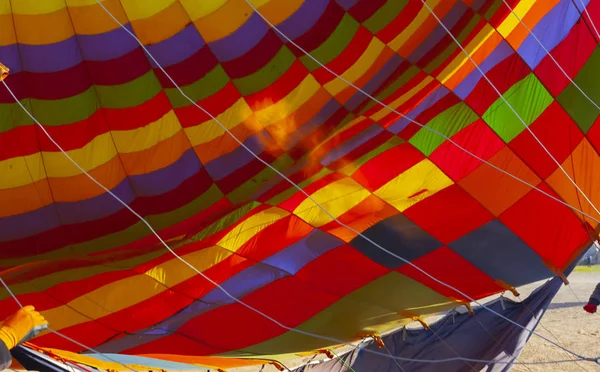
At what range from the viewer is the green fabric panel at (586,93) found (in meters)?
5.66

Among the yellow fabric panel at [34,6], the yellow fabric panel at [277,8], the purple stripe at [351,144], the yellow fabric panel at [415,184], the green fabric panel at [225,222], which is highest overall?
the yellow fabric panel at [34,6]

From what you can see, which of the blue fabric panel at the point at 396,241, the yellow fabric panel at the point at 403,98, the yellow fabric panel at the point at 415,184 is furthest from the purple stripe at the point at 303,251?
the yellow fabric panel at the point at 403,98

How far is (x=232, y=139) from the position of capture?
6449 millimetres

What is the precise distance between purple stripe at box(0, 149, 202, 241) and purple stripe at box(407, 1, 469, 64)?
181 cm

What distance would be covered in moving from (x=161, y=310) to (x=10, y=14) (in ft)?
7.70

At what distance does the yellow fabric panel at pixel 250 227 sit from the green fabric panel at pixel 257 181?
1.59ft

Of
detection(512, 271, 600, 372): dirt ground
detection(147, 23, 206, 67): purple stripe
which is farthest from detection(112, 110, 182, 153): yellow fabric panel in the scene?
detection(512, 271, 600, 372): dirt ground

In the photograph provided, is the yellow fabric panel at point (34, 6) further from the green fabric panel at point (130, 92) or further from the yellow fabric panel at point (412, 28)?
the yellow fabric panel at point (412, 28)

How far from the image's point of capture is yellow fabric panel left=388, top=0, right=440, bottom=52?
19.8 ft

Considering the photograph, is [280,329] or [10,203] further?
[10,203]

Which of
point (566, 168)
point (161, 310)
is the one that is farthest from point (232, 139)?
point (566, 168)

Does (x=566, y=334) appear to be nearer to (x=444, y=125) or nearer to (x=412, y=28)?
(x=444, y=125)

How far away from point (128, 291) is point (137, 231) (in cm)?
87

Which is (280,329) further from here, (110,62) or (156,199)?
(110,62)
